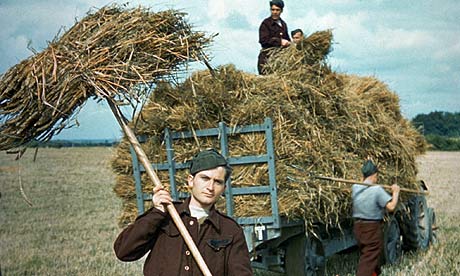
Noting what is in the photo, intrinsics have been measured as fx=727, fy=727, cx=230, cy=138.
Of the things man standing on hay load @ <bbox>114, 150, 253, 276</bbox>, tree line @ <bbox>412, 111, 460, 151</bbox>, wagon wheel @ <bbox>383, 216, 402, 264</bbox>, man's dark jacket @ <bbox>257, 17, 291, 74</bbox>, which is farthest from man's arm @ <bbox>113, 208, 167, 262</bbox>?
tree line @ <bbox>412, 111, 460, 151</bbox>

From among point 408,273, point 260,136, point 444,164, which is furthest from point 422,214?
point 444,164

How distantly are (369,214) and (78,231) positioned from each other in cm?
614

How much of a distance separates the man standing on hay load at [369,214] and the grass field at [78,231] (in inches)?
26.8

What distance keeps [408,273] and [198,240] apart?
5.24m

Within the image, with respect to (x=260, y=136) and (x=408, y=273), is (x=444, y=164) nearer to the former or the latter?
(x=408, y=273)

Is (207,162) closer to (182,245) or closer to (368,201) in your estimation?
(182,245)

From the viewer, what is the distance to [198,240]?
3701mm

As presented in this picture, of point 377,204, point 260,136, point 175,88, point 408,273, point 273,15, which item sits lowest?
point 408,273

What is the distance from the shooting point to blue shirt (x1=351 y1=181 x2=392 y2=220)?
307 inches

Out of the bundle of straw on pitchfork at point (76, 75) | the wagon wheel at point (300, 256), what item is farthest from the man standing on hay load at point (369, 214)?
the bundle of straw on pitchfork at point (76, 75)

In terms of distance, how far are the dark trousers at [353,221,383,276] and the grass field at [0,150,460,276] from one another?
2.05ft

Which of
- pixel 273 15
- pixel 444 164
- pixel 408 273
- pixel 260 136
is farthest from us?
pixel 444 164

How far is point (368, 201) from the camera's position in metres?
7.86

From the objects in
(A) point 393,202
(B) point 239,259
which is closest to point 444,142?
(A) point 393,202
